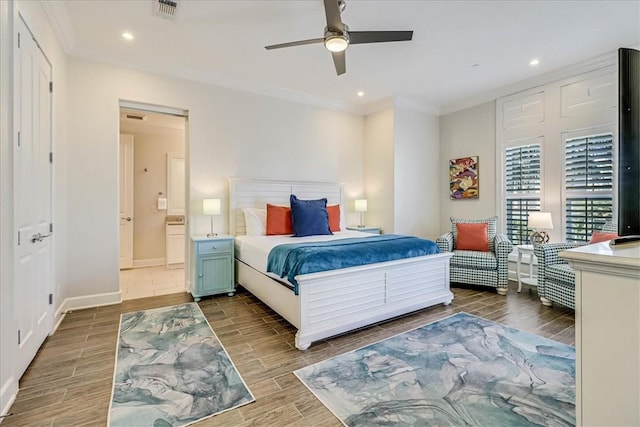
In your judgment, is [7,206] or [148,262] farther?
[148,262]

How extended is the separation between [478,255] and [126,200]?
6244mm

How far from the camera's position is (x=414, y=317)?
329 cm

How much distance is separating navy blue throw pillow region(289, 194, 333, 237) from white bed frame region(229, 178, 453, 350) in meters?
0.85

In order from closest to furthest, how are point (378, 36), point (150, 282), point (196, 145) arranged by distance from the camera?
point (378, 36) < point (196, 145) < point (150, 282)

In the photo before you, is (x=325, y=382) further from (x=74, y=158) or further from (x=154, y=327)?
(x=74, y=158)

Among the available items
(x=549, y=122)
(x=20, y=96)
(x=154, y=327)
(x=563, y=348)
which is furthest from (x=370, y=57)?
(x=154, y=327)

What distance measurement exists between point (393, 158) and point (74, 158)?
14.8 feet

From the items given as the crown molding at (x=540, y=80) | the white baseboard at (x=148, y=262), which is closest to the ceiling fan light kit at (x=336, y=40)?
the crown molding at (x=540, y=80)

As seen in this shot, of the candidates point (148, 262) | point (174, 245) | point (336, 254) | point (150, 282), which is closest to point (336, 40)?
point (336, 254)

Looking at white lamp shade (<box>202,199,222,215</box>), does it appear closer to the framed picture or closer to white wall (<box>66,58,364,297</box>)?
white wall (<box>66,58,364,297</box>)

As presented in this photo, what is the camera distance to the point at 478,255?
427 cm

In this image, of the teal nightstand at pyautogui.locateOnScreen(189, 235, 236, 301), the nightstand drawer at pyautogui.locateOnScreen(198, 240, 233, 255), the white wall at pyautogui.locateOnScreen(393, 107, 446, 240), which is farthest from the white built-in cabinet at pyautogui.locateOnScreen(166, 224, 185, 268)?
the white wall at pyautogui.locateOnScreen(393, 107, 446, 240)

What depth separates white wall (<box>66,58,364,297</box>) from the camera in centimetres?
358

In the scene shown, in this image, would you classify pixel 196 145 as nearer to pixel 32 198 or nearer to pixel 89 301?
pixel 32 198
